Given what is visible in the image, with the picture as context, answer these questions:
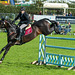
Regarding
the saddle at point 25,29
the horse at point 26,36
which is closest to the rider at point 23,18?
the saddle at point 25,29

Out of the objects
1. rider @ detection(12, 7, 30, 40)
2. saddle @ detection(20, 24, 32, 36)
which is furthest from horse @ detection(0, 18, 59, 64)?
rider @ detection(12, 7, 30, 40)

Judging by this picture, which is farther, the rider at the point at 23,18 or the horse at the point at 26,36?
the rider at the point at 23,18

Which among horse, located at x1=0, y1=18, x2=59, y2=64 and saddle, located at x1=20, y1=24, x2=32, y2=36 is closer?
horse, located at x1=0, y1=18, x2=59, y2=64

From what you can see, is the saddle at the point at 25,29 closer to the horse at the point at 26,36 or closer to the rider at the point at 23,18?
the rider at the point at 23,18

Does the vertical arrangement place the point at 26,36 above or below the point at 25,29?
below

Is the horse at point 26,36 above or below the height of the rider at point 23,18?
below

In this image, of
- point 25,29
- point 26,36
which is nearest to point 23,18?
point 25,29

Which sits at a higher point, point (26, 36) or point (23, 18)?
point (23, 18)

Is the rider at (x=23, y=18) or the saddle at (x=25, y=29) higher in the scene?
the rider at (x=23, y=18)

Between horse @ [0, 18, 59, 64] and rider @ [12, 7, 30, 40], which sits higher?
rider @ [12, 7, 30, 40]

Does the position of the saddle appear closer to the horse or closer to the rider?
the rider

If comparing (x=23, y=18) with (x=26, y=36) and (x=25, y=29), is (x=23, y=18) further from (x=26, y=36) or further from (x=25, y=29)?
(x=26, y=36)

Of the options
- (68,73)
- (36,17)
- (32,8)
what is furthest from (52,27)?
(32,8)

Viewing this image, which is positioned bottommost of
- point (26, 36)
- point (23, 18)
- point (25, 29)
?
point (26, 36)
